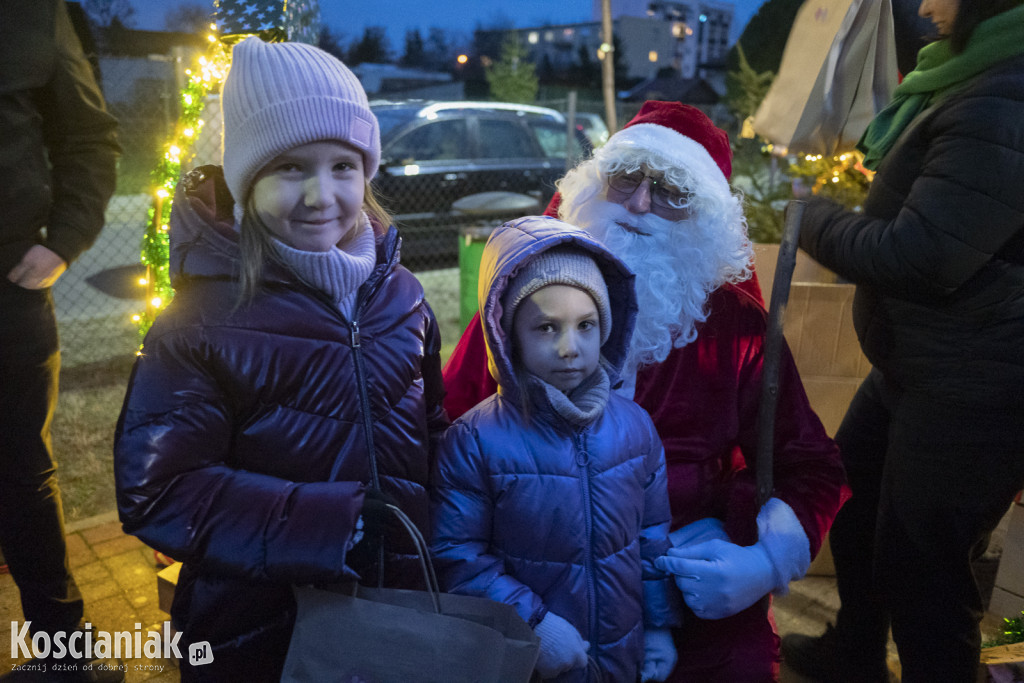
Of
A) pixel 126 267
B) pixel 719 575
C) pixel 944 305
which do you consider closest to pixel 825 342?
pixel 944 305

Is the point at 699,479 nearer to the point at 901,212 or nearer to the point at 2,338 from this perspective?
the point at 901,212

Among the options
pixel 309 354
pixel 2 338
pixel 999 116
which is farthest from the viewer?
pixel 2 338

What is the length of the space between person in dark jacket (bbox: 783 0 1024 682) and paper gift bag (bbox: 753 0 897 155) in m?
0.12

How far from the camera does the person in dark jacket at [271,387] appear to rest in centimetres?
136

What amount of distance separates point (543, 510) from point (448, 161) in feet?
25.0

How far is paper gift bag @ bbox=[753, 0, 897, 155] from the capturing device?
89.4 inches

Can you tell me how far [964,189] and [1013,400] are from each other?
24.4 inches

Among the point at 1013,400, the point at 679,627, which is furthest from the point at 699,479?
the point at 1013,400

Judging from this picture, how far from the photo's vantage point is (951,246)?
190 cm

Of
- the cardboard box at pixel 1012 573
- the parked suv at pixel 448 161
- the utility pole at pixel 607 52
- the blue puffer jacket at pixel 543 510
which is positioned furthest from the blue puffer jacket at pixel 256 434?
the parked suv at pixel 448 161

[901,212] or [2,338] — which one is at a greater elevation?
[901,212]

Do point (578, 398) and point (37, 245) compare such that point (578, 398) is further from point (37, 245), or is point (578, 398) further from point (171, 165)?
point (171, 165)

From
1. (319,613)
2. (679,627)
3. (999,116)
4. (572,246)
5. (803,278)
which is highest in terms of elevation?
(999,116)

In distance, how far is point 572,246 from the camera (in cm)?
180
